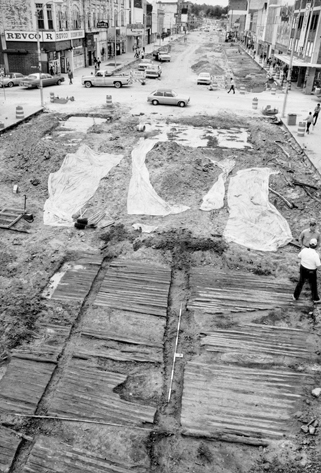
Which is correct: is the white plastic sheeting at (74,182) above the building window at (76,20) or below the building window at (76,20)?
below

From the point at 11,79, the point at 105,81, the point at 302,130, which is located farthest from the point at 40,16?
the point at 302,130

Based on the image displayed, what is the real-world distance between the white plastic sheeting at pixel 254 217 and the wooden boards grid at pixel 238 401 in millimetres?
5630

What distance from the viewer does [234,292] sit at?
1146cm

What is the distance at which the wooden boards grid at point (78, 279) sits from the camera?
11.2 metres

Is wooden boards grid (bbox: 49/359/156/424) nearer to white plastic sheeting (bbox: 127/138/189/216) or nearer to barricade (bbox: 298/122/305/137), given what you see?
white plastic sheeting (bbox: 127/138/189/216)

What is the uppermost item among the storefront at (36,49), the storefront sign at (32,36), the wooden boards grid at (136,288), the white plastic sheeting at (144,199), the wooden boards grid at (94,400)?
the storefront sign at (32,36)

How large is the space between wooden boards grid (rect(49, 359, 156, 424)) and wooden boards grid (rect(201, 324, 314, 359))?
237 centimetres

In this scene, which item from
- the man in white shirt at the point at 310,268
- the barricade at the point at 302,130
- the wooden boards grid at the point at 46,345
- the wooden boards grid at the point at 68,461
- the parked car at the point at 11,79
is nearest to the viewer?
the wooden boards grid at the point at 68,461

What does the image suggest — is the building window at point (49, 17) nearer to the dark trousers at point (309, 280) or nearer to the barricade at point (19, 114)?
the barricade at point (19, 114)

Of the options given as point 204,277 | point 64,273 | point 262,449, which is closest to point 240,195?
point 204,277

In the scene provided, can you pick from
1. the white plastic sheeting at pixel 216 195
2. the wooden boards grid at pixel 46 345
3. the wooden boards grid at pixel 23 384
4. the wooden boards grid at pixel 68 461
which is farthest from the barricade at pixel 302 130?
the wooden boards grid at pixel 68 461

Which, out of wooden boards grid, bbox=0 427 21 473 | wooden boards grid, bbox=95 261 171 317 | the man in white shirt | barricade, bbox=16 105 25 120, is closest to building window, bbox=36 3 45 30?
barricade, bbox=16 105 25 120

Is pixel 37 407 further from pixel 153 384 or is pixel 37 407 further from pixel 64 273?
pixel 64 273

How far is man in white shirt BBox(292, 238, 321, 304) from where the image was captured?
34.6 ft
